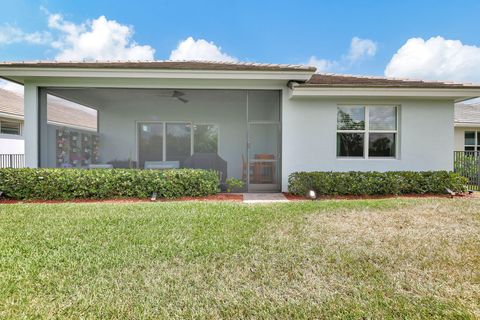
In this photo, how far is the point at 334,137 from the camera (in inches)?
356

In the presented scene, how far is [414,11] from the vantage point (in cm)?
→ 1250

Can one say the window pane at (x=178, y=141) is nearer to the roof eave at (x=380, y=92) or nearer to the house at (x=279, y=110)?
the house at (x=279, y=110)

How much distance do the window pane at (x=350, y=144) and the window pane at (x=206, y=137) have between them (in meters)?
4.98

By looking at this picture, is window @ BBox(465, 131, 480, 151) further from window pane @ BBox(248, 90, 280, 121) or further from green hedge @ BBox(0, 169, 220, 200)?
green hedge @ BBox(0, 169, 220, 200)

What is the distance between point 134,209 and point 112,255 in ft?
8.28

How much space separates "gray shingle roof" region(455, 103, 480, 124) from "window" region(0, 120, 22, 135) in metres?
26.2

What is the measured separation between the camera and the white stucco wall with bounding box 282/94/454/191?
8.97 meters

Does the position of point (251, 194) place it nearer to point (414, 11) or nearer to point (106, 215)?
point (106, 215)

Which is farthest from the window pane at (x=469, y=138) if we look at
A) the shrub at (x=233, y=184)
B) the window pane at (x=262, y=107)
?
the shrub at (x=233, y=184)

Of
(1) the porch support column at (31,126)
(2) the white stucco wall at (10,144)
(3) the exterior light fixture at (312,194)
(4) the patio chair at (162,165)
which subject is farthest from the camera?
(2) the white stucco wall at (10,144)

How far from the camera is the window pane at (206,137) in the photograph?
11.0 meters

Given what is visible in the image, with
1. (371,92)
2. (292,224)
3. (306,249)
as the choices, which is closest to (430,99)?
(371,92)

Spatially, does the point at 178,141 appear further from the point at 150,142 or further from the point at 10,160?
the point at 10,160

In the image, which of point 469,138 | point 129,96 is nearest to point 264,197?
point 129,96
